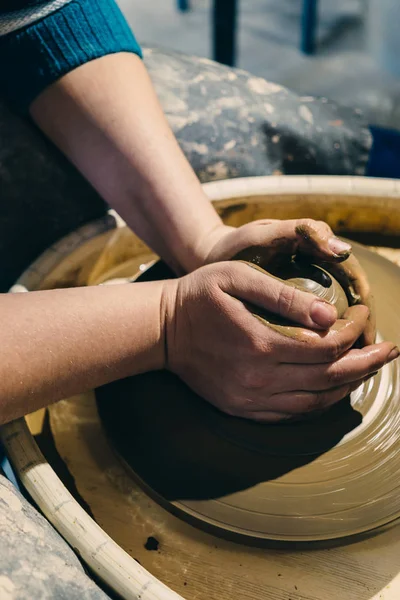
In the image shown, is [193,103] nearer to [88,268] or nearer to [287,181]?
[287,181]

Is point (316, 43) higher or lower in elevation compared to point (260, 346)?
lower

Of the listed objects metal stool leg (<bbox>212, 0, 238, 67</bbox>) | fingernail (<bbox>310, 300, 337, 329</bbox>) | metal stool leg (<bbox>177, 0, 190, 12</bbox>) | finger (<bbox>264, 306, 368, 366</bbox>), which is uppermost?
fingernail (<bbox>310, 300, 337, 329</bbox>)

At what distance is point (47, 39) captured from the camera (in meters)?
1.22

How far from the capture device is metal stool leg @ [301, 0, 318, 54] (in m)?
3.50

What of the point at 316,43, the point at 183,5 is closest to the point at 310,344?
the point at 316,43

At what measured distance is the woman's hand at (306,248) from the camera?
3.21 ft

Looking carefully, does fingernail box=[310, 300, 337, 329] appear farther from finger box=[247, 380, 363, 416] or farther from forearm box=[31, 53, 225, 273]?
forearm box=[31, 53, 225, 273]

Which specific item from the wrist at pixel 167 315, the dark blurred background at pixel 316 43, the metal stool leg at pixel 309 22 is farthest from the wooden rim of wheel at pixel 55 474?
the metal stool leg at pixel 309 22

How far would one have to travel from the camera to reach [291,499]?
0.96 meters

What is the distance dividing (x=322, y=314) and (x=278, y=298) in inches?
2.8

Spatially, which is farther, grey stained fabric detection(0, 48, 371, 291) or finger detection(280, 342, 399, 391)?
grey stained fabric detection(0, 48, 371, 291)

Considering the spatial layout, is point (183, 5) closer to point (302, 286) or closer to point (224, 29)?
point (224, 29)

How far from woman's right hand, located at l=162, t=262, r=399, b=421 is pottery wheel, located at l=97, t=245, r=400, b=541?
5 cm

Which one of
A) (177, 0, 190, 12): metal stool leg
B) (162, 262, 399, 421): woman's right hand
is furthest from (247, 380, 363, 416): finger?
(177, 0, 190, 12): metal stool leg
